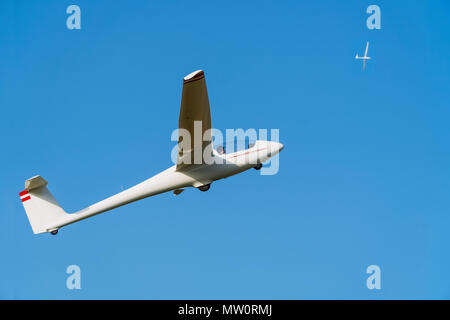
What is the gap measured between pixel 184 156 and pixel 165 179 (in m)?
1.41

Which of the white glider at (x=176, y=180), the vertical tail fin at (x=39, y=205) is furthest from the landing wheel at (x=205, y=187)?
the vertical tail fin at (x=39, y=205)

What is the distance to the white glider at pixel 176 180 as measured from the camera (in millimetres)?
18391

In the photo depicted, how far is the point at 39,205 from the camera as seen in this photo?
20.3 metres

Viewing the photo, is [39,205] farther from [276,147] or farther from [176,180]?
[276,147]

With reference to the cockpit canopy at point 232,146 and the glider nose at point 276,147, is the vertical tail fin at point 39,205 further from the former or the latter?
the glider nose at point 276,147

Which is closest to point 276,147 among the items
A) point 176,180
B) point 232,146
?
point 232,146

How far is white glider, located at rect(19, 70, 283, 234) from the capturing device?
60.3 ft

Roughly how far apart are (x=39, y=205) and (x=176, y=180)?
6.20 m

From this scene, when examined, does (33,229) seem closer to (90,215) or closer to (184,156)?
(90,215)

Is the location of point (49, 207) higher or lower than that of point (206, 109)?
lower

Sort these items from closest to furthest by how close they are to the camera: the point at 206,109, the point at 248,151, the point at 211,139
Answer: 1. the point at 206,109
2. the point at 211,139
3. the point at 248,151

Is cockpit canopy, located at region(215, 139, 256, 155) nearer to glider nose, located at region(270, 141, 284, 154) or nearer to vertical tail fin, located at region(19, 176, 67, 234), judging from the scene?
glider nose, located at region(270, 141, 284, 154)
